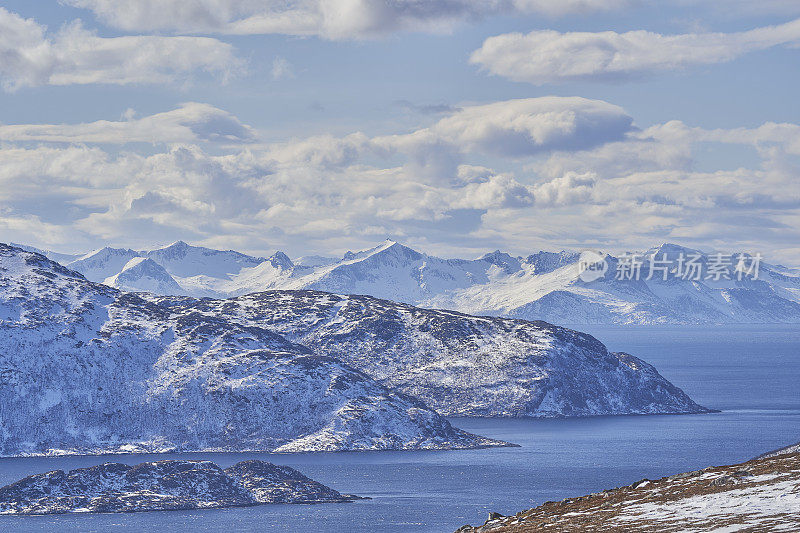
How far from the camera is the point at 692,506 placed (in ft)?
147

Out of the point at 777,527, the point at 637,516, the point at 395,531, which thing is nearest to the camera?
the point at 777,527

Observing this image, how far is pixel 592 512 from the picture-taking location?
4750cm

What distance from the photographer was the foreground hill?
136 ft

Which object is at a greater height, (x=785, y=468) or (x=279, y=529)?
(x=785, y=468)

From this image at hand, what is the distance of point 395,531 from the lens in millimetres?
194875

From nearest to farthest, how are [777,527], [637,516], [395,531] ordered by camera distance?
1. [777,527]
2. [637,516]
3. [395,531]

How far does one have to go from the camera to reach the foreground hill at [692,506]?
4144 centimetres

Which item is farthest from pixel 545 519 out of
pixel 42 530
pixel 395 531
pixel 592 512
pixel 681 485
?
pixel 42 530

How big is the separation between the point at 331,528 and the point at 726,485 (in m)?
159

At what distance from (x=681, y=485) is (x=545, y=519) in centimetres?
665

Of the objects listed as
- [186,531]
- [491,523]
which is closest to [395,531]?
[186,531]

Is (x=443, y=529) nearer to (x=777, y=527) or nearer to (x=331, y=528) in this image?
(x=331, y=528)

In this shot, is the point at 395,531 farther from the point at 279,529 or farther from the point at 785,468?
the point at 785,468

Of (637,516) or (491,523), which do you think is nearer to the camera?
(637,516)
